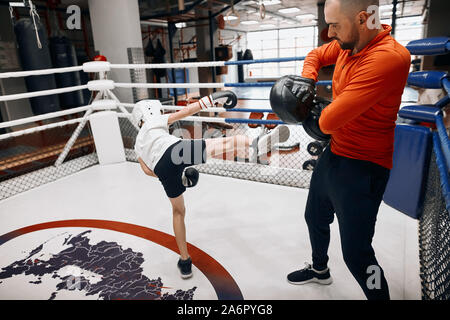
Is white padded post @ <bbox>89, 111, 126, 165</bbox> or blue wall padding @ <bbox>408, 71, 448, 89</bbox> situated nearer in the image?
blue wall padding @ <bbox>408, 71, 448, 89</bbox>

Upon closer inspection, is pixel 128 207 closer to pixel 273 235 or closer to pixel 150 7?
pixel 273 235

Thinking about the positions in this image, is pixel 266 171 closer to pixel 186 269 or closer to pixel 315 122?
pixel 186 269

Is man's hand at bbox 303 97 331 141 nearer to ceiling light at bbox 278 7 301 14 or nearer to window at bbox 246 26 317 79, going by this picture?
ceiling light at bbox 278 7 301 14

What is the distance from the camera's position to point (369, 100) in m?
0.92

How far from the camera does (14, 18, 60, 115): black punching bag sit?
359 centimetres

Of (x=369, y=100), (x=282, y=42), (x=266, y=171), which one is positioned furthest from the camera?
(x=282, y=42)

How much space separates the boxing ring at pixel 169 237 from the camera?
5.26 feet

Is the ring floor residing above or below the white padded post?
below

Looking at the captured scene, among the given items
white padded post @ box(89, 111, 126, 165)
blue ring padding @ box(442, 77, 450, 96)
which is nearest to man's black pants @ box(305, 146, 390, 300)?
blue ring padding @ box(442, 77, 450, 96)

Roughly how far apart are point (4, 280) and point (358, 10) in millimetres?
2180

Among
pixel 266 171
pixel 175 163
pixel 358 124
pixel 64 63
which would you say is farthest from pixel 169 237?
pixel 64 63

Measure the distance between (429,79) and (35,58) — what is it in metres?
4.06

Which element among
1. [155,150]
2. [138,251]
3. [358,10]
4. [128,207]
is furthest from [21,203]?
[358,10]

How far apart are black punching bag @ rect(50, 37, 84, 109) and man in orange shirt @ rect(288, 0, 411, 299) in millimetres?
4060
